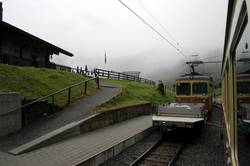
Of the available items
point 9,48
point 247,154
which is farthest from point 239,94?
point 9,48

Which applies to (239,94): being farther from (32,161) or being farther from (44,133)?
(44,133)

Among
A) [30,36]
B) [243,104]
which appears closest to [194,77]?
[30,36]

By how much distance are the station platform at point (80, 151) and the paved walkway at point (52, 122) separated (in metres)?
0.90

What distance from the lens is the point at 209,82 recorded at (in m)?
17.0

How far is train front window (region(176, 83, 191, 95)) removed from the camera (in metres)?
17.1

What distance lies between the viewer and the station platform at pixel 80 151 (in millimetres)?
7814

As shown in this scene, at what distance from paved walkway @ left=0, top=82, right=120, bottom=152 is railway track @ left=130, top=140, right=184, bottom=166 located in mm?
3683

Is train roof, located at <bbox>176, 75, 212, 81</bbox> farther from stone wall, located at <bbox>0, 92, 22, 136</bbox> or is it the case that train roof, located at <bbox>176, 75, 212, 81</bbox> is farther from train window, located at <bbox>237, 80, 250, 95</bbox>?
train window, located at <bbox>237, 80, 250, 95</bbox>

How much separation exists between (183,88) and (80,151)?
32.3ft

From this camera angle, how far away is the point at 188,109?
12469 mm

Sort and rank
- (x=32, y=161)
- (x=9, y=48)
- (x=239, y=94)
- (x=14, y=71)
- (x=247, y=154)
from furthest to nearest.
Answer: (x=9, y=48)
(x=14, y=71)
(x=32, y=161)
(x=239, y=94)
(x=247, y=154)

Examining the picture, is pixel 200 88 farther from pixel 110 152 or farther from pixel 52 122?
pixel 110 152

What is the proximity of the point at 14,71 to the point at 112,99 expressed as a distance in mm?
5773

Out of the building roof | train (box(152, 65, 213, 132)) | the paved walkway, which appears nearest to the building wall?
the building roof
